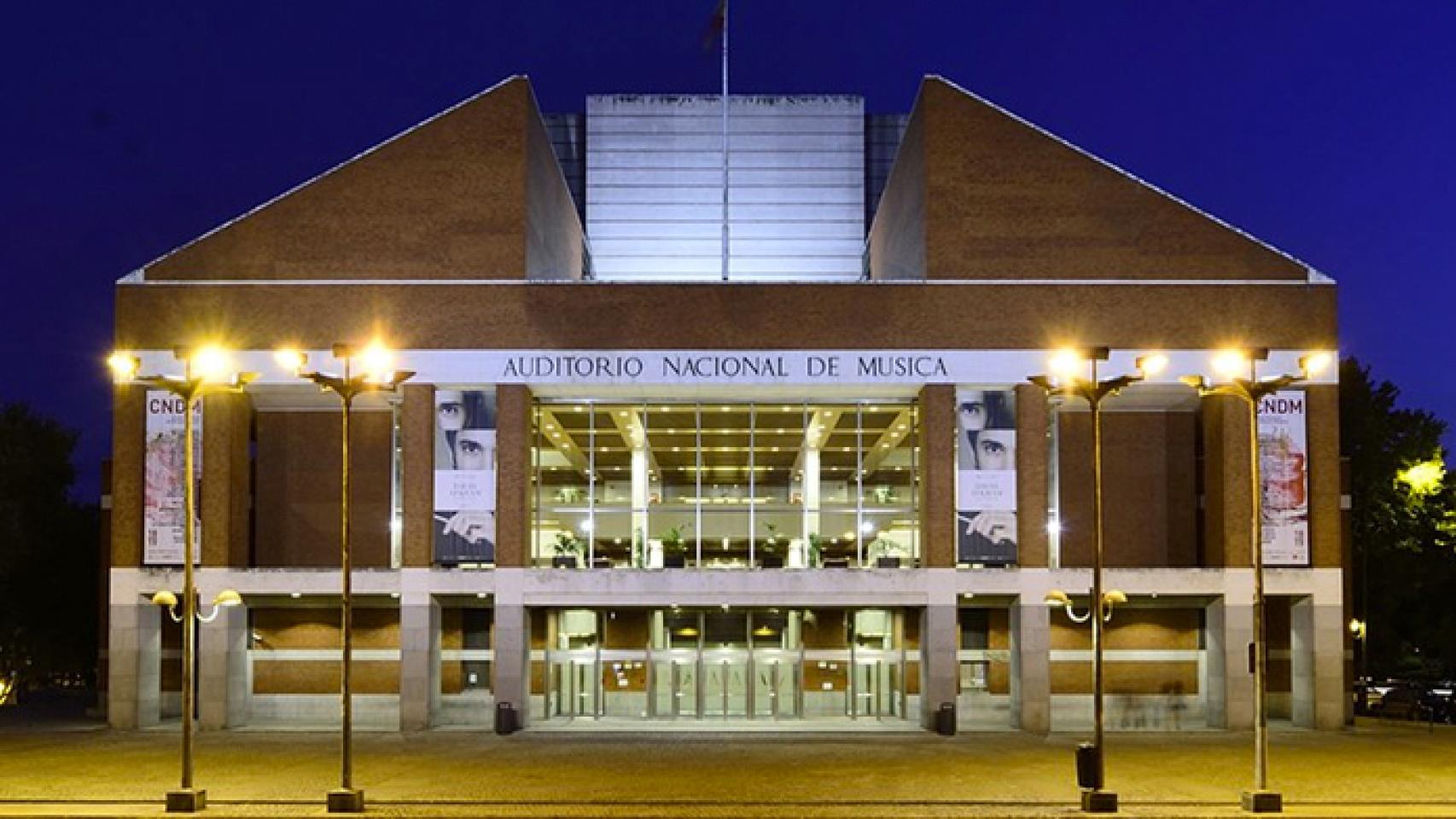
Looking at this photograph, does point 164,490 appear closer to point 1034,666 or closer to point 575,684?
point 575,684

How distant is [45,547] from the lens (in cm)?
7419

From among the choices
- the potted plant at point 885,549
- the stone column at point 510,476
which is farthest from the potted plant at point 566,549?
the potted plant at point 885,549

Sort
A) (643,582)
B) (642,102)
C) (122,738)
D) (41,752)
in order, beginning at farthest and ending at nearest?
(642,102), (643,582), (122,738), (41,752)

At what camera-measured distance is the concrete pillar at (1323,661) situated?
4878 cm

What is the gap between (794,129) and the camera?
78062 millimetres

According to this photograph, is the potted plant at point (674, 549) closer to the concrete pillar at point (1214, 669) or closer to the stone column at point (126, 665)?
the stone column at point (126, 665)

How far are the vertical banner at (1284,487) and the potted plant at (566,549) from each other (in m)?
20.7

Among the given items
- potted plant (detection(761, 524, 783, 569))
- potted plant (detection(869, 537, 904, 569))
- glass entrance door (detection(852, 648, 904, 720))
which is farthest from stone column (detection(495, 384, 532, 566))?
glass entrance door (detection(852, 648, 904, 720))

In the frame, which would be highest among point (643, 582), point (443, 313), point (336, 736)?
point (443, 313)

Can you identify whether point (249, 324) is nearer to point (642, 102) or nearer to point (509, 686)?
point (509, 686)

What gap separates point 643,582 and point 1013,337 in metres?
13.3

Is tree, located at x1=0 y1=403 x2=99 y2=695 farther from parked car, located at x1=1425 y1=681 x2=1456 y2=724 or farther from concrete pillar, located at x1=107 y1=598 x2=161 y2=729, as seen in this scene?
parked car, located at x1=1425 y1=681 x2=1456 y2=724

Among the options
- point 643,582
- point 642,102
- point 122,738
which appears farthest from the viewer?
point 642,102

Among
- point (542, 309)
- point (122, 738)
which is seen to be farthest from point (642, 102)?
point (122, 738)
